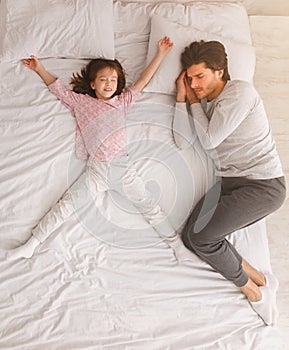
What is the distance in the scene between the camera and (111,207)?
1847 millimetres

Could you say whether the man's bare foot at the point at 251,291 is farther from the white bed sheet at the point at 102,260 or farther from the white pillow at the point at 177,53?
the white pillow at the point at 177,53

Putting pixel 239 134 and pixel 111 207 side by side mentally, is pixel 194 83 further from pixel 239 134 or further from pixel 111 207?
pixel 111 207

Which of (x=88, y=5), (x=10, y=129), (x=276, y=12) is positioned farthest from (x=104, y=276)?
(x=276, y=12)

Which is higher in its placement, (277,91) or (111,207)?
(277,91)

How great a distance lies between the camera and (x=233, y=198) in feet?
5.98

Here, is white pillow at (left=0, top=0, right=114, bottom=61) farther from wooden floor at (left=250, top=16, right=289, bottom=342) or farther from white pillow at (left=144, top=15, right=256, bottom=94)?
wooden floor at (left=250, top=16, right=289, bottom=342)

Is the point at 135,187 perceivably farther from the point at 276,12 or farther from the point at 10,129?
the point at 276,12

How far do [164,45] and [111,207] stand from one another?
2.16 ft

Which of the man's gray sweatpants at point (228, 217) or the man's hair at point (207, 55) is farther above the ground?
the man's hair at point (207, 55)

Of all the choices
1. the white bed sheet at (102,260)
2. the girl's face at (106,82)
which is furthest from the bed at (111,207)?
the girl's face at (106,82)

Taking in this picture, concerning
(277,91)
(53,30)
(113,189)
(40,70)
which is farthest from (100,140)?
(277,91)

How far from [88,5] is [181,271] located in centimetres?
107

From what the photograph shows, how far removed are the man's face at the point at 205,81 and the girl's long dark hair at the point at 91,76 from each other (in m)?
0.26

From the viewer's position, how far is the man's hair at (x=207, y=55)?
1.90 metres
